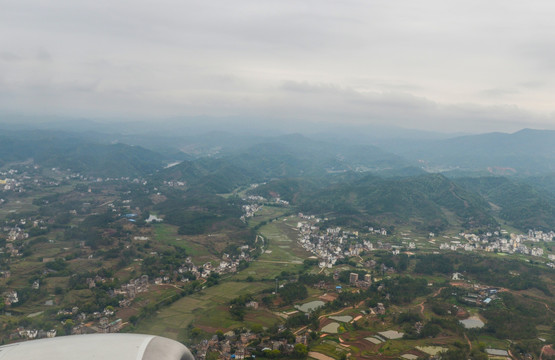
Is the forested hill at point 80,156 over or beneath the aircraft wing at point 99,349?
beneath

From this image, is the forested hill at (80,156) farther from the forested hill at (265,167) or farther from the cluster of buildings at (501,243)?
the cluster of buildings at (501,243)

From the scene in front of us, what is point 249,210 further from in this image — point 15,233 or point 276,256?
point 15,233

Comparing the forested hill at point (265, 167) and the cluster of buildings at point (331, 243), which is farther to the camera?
the forested hill at point (265, 167)

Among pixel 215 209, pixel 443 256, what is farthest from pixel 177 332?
pixel 215 209

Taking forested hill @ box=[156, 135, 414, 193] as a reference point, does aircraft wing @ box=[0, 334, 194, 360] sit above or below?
above

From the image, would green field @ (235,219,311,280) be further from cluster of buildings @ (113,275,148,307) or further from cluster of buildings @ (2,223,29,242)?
cluster of buildings @ (2,223,29,242)

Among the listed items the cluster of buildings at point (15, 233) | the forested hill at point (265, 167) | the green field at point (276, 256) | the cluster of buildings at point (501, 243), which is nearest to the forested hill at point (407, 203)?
the cluster of buildings at point (501, 243)

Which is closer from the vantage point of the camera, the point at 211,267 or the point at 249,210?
the point at 211,267

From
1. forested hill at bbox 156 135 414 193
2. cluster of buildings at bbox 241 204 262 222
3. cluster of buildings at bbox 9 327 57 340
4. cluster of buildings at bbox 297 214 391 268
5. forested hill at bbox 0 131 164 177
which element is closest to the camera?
cluster of buildings at bbox 9 327 57 340

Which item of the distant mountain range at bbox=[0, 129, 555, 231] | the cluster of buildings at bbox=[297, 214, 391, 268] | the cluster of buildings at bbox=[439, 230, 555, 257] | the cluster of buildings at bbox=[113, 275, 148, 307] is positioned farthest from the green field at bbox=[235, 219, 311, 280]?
the cluster of buildings at bbox=[439, 230, 555, 257]

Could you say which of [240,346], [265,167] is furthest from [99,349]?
[265,167]

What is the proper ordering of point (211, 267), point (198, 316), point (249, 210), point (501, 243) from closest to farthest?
point (198, 316)
point (211, 267)
point (501, 243)
point (249, 210)
